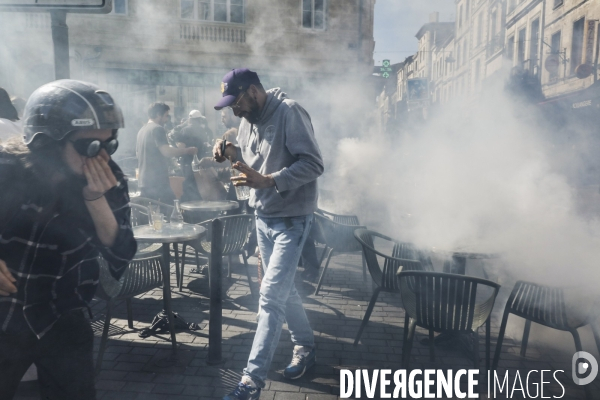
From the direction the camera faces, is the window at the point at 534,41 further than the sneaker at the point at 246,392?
Yes

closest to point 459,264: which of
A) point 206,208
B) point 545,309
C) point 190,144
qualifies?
point 545,309

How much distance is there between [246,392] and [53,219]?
1.62 metres

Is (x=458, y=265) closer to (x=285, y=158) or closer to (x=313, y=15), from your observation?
(x=285, y=158)

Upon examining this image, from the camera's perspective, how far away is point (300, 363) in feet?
10.2

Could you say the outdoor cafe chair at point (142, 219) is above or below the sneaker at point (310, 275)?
above

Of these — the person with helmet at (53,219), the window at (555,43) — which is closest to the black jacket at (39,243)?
the person with helmet at (53,219)

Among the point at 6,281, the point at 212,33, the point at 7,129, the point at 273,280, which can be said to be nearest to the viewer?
the point at 6,281

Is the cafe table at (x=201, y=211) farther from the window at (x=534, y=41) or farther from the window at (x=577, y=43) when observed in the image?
the window at (x=534, y=41)

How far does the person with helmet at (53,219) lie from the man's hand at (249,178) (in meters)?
1.01

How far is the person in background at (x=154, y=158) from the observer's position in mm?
5445

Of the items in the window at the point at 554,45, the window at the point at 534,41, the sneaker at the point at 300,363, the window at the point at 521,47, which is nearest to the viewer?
the sneaker at the point at 300,363

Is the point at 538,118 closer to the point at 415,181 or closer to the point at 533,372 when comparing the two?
the point at 415,181

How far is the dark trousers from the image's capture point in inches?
61.4

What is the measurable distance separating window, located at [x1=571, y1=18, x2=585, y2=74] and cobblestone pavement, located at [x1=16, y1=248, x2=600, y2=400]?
15.6 m
